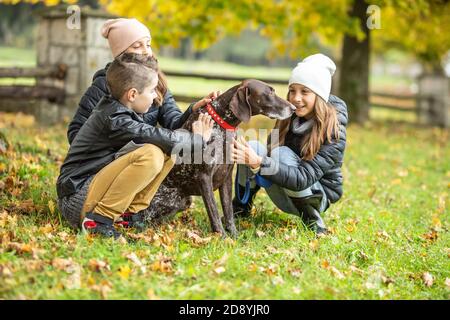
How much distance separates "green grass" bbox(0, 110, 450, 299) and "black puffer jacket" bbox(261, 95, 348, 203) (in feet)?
1.33

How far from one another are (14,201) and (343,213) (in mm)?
3230

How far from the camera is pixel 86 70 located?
10.5m

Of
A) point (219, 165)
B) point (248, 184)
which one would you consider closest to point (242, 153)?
point (219, 165)

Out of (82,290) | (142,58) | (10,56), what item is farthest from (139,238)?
(10,56)

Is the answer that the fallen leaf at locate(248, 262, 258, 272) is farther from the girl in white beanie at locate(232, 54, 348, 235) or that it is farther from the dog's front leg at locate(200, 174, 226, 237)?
the girl in white beanie at locate(232, 54, 348, 235)

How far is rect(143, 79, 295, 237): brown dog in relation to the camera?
15.4 feet

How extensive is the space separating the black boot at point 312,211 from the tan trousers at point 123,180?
4.45 ft

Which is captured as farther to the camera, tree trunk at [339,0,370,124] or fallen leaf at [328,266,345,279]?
tree trunk at [339,0,370,124]

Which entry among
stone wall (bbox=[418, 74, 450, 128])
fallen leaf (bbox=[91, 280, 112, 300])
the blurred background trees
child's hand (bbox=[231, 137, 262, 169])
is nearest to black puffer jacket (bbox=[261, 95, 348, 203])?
child's hand (bbox=[231, 137, 262, 169])

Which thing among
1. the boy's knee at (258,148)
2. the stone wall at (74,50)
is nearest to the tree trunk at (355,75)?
the stone wall at (74,50)

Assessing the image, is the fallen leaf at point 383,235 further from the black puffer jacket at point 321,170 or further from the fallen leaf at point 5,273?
the fallen leaf at point 5,273

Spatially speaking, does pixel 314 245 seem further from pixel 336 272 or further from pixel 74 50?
pixel 74 50

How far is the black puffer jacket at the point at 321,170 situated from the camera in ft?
16.6

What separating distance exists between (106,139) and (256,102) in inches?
46.8
